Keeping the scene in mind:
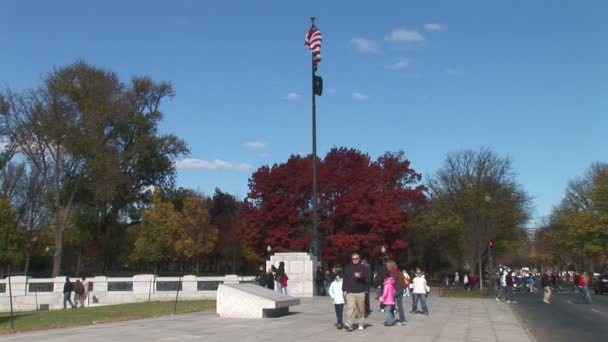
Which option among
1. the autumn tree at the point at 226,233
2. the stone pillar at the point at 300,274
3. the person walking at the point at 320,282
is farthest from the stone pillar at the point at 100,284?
the autumn tree at the point at 226,233

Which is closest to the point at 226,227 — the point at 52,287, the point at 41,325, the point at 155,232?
the point at 155,232

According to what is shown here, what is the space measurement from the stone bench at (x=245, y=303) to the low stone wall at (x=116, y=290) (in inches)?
602

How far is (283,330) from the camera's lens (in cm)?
1501

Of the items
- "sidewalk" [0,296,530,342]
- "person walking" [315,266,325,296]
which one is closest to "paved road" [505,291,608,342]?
"sidewalk" [0,296,530,342]

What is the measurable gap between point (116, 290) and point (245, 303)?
20.0 m

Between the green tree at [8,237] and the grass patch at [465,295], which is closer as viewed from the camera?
the grass patch at [465,295]

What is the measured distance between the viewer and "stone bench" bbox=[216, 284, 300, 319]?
18.2 meters

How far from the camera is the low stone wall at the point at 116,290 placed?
→ 34875 millimetres

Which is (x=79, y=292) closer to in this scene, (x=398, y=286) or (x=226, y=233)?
(x=398, y=286)

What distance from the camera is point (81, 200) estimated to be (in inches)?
2221

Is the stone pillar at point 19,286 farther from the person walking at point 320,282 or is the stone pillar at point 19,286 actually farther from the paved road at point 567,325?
the paved road at point 567,325

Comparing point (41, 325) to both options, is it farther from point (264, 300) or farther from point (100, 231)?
point (100, 231)

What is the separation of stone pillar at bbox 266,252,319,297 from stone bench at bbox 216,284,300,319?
12836 mm

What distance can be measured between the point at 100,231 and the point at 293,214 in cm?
1787
